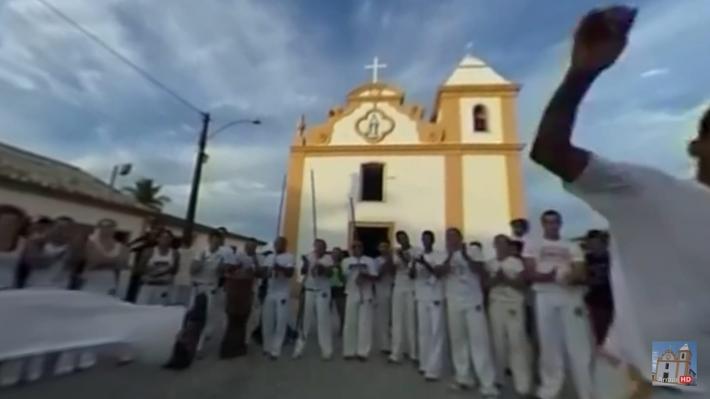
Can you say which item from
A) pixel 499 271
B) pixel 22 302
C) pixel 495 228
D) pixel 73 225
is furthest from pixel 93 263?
pixel 495 228

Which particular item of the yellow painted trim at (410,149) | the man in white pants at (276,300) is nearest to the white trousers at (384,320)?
the man in white pants at (276,300)

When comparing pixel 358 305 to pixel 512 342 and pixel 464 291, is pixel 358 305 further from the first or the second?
pixel 512 342

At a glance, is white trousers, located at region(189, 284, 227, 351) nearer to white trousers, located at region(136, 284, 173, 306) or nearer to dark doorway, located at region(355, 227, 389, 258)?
white trousers, located at region(136, 284, 173, 306)

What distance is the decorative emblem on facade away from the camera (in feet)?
31.2

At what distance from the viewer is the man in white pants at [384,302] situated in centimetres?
370

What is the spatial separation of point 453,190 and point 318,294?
5.70 metres

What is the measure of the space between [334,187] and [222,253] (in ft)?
18.4

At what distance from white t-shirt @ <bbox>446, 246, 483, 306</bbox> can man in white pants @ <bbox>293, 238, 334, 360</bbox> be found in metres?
1.26

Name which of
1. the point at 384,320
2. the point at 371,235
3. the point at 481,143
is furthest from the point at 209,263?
the point at 481,143

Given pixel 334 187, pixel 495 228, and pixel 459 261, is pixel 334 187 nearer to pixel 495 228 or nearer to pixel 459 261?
pixel 495 228

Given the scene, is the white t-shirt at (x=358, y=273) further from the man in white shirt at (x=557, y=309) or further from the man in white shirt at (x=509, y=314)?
the man in white shirt at (x=557, y=309)

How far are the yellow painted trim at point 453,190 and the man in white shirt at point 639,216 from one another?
7974mm

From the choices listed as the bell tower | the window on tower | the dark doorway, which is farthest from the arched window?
the dark doorway

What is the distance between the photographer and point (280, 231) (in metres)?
8.88
